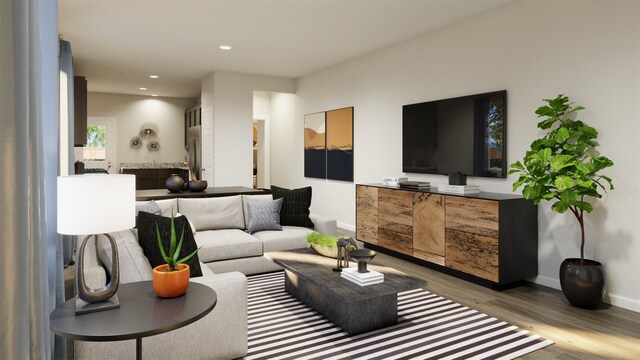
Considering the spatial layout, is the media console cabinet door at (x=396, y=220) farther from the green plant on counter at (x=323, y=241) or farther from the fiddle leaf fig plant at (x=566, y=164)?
the green plant on counter at (x=323, y=241)

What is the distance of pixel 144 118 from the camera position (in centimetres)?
1065

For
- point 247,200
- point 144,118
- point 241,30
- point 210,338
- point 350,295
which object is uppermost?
point 241,30

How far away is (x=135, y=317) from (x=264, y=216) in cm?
273

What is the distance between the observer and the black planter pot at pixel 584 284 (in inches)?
126

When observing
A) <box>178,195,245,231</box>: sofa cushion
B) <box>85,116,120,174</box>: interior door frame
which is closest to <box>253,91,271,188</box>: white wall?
<box>85,116,120,174</box>: interior door frame

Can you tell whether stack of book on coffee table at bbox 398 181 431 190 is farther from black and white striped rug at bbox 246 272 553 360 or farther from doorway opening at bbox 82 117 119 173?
doorway opening at bbox 82 117 119 173

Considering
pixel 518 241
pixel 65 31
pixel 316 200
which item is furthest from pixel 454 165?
pixel 65 31

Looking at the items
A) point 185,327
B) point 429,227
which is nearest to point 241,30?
point 429,227

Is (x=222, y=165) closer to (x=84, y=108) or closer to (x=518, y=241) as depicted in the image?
(x=84, y=108)

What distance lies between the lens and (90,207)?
1616 millimetres

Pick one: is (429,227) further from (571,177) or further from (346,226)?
(346,226)

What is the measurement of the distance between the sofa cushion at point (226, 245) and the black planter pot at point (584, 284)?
8.76 ft

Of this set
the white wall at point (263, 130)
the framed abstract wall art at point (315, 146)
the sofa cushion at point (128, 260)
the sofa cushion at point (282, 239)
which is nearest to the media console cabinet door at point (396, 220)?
the sofa cushion at point (282, 239)

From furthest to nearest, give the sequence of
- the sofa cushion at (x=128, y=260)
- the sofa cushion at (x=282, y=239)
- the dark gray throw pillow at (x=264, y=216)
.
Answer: the dark gray throw pillow at (x=264, y=216) → the sofa cushion at (x=282, y=239) → the sofa cushion at (x=128, y=260)
